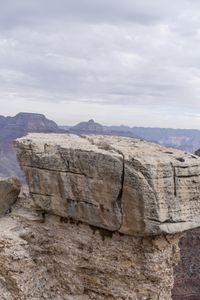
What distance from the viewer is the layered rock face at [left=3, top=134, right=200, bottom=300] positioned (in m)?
11.5

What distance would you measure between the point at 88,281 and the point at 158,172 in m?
3.83

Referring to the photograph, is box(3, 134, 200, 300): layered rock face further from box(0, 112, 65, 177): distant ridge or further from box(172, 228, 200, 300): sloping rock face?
box(0, 112, 65, 177): distant ridge

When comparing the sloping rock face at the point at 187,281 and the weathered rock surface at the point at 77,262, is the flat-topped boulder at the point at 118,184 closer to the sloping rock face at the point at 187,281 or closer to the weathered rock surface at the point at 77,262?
the weathered rock surface at the point at 77,262

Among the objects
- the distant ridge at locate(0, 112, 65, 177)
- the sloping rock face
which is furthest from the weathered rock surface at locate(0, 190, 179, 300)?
the distant ridge at locate(0, 112, 65, 177)

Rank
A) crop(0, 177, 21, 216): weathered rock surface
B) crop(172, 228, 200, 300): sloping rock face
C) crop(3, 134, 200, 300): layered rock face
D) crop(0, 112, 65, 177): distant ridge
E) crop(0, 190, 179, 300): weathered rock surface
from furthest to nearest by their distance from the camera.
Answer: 1. crop(0, 112, 65, 177): distant ridge
2. crop(172, 228, 200, 300): sloping rock face
3. crop(0, 177, 21, 216): weathered rock surface
4. crop(0, 190, 179, 300): weathered rock surface
5. crop(3, 134, 200, 300): layered rock face

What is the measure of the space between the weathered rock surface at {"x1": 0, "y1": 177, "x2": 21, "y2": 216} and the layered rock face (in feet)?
1.64

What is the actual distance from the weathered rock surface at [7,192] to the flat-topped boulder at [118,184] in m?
1.49

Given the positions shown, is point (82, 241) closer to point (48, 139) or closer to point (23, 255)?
point (23, 255)

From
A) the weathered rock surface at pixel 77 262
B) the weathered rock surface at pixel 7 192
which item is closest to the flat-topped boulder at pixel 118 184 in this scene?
the weathered rock surface at pixel 77 262

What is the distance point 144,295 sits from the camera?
Result: 12.5 meters

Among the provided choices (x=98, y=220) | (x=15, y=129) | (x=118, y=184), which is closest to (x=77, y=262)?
(x=98, y=220)

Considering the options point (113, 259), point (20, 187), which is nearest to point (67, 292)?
point (113, 259)

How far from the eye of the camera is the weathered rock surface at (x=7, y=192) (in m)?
15.0

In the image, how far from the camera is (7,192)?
593 inches
